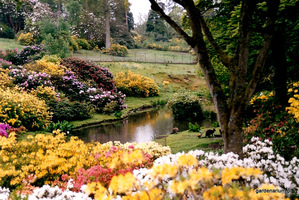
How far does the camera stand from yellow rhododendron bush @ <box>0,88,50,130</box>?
909 centimetres

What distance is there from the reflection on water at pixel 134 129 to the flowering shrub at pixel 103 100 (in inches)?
56.2

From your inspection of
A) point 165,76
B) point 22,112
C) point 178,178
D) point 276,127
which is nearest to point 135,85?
point 165,76

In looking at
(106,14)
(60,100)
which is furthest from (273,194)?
(106,14)

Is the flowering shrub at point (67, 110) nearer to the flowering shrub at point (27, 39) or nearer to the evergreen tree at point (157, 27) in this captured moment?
the flowering shrub at point (27, 39)

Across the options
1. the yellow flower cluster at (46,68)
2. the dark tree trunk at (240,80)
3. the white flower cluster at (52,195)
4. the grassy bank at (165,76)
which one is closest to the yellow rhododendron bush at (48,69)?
the yellow flower cluster at (46,68)

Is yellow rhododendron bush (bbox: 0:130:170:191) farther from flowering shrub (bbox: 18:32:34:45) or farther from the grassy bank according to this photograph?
flowering shrub (bbox: 18:32:34:45)

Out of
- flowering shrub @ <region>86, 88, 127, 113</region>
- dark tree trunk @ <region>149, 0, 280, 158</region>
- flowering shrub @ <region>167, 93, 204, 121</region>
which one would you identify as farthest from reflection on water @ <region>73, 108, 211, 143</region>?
dark tree trunk @ <region>149, 0, 280, 158</region>

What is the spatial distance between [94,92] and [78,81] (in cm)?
153

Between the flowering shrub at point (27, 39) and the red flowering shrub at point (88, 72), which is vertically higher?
the flowering shrub at point (27, 39)

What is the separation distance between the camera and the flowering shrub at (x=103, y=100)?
16.1 metres

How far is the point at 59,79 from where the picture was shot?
16.1m

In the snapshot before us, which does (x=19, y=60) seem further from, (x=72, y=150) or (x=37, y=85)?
(x=72, y=150)

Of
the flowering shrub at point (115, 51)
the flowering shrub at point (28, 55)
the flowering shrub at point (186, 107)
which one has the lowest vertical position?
the flowering shrub at point (186, 107)

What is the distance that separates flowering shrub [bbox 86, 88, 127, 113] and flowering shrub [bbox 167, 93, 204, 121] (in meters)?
3.93
